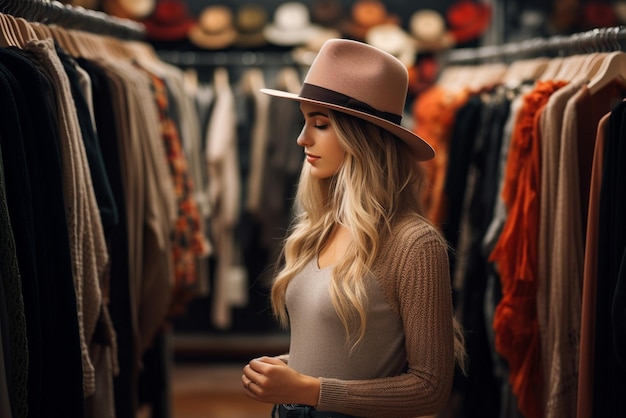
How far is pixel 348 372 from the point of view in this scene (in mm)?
1952

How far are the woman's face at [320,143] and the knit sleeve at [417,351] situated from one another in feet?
0.88

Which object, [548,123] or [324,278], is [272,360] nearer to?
[324,278]

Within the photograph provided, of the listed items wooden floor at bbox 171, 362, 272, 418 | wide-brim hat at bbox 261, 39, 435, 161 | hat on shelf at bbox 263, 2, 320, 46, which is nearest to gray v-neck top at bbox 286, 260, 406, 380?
wide-brim hat at bbox 261, 39, 435, 161

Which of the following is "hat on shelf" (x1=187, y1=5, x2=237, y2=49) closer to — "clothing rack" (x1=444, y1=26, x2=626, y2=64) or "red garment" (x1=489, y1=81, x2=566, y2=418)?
"clothing rack" (x1=444, y1=26, x2=626, y2=64)

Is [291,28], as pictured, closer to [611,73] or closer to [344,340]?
[611,73]

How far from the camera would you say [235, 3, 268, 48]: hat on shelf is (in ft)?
19.4

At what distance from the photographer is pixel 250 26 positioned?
592 centimetres

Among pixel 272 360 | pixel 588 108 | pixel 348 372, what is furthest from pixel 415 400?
pixel 588 108

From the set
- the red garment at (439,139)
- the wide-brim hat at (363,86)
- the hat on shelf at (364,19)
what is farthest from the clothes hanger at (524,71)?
the hat on shelf at (364,19)

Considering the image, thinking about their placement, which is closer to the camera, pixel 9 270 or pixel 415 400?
pixel 9 270

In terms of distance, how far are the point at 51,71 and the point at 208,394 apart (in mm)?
3444

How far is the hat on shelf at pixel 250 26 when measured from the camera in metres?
5.92

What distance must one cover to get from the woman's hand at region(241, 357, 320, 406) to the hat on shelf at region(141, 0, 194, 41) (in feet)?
14.4

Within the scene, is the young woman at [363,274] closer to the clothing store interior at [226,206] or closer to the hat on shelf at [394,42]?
the clothing store interior at [226,206]
